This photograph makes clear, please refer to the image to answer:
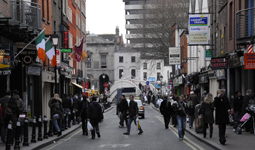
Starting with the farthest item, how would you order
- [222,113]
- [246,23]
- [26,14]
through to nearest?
[246,23]
[26,14]
[222,113]

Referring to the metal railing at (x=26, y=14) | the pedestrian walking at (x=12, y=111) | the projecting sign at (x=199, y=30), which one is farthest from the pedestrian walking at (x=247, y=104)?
the projecting sign at (x=199, y=30)

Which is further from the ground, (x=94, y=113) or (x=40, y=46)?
(x=40, y=46)

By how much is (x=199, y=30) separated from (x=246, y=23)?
9012 mm

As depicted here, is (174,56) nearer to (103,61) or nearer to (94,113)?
(94,113)

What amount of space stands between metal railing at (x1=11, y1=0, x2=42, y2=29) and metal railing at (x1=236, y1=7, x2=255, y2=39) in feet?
31.7

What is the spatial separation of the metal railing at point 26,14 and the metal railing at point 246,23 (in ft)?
31.7

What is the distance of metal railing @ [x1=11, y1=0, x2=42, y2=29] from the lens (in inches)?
856

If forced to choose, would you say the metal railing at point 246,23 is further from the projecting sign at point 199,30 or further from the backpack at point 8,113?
the backpack at point 8,113

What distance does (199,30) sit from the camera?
31.5 metres

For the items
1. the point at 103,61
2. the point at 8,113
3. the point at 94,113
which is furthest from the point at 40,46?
the point at 103,61

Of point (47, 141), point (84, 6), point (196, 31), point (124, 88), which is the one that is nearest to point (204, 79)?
point (196, 31)

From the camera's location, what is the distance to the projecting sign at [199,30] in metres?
31.5

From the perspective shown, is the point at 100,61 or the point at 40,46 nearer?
the point at 40,46

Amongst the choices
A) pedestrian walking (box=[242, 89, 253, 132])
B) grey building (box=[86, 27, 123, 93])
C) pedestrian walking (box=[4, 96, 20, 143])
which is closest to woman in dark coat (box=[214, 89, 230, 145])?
pedestrian walking (box=[242, 89, 253, 132])
